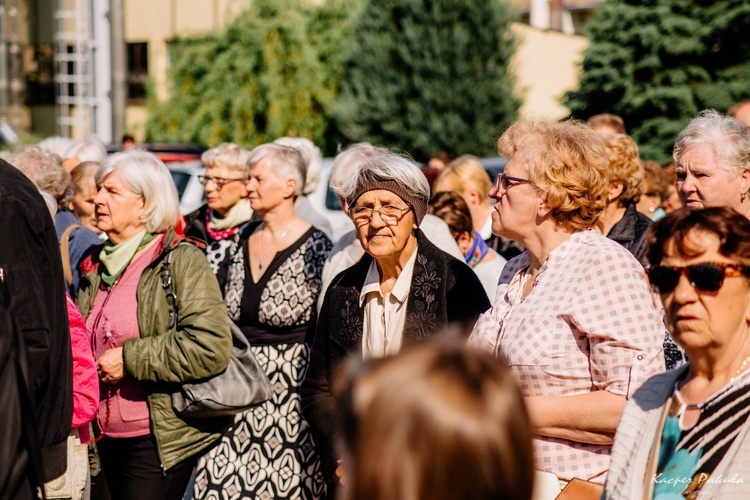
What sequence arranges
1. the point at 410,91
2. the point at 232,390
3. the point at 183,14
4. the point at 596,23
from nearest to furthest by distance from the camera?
the point at 232,390 < the point at 596,23 < the point at 410,91 < the point at 183,14

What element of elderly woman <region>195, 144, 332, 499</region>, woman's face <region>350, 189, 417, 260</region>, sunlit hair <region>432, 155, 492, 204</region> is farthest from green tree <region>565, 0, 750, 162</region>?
woman's face <region>350, 189, 417, 260</region>

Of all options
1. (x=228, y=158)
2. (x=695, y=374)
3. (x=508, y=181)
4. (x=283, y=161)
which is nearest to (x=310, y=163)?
(x=228, y=158)

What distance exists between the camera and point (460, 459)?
5.49ft

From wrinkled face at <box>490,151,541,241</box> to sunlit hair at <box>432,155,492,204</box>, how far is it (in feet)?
12.1

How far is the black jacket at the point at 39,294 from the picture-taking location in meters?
3.38

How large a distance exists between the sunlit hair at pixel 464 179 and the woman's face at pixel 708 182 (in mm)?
3073

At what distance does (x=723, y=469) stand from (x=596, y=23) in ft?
54.0

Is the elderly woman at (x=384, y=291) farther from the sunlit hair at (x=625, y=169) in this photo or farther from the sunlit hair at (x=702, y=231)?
the sunlit hair at (x=702, y=231)

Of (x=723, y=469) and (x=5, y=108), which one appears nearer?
(x=723, y=469)

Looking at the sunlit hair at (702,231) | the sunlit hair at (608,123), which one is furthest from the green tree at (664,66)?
the sunlit hair at (702,231)

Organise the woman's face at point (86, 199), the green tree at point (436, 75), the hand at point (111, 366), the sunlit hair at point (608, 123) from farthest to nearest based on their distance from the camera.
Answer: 1. the green tree at point (436, 75)
2. the sunlit hair at point (608, 123)
3. the woman's face at point (86, 199)
4. the hand at point (111, 366)

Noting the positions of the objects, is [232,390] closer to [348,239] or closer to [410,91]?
[348,239]

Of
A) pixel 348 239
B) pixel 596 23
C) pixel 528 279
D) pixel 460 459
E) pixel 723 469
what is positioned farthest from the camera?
pixel 596 23

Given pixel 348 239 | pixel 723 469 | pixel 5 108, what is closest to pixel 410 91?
pixel 5 108
